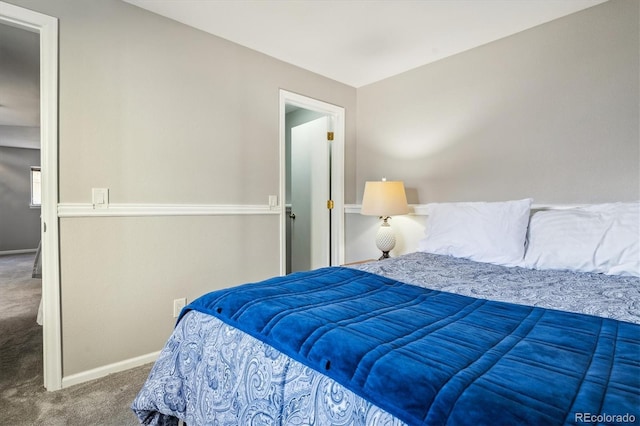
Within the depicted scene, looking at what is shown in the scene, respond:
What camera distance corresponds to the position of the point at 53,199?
183 cm

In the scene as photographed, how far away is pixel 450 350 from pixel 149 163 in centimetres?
215

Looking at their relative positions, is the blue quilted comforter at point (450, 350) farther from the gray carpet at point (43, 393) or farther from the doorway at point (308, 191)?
the doorway at point (308, 191)

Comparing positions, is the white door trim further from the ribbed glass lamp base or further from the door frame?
the ribbed glass lamp base

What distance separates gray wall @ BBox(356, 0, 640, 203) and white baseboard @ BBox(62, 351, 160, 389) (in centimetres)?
254

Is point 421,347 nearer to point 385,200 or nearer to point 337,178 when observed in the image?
point 385,200

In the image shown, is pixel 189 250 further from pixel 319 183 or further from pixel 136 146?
pixel 319 183

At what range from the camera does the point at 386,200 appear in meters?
2.79

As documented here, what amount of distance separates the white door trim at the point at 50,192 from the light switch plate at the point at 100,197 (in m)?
0.18

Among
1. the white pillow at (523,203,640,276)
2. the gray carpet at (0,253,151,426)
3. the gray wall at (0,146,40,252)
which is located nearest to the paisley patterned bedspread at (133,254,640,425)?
the white pillow at (523,203,640,276)

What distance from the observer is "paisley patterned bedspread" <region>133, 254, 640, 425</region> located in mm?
743

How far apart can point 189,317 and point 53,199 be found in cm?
127

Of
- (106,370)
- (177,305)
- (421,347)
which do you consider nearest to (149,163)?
(177,305)

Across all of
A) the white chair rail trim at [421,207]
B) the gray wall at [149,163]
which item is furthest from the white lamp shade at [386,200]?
the gray wall at [149,163]

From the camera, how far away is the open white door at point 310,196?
3.59 meters
